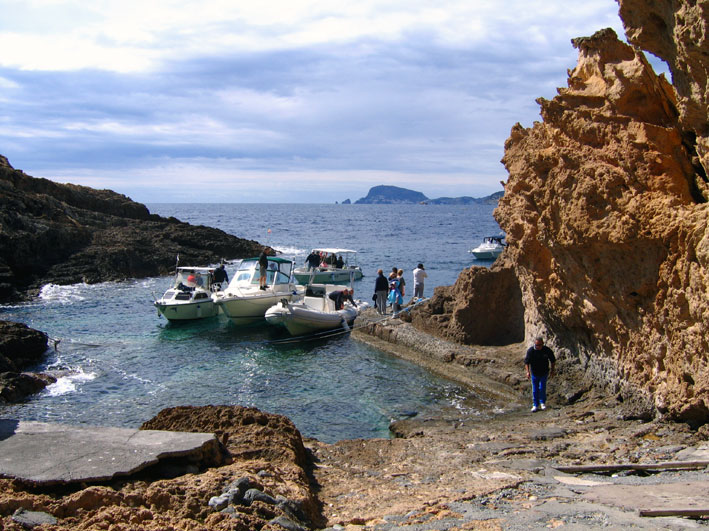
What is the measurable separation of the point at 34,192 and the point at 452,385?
132 ft

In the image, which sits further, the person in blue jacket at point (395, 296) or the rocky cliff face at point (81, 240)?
the rocky cliff face at point (81, 240)

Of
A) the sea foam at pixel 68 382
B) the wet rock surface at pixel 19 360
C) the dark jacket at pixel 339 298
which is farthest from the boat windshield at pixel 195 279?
the sea foam at pixel 68 382

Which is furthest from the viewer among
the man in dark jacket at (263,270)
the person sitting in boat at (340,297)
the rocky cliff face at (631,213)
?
the man in dark jacket at (263,270)

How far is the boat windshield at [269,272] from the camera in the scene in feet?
85.3

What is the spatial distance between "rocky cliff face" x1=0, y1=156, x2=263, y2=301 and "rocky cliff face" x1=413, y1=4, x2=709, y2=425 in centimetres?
2730

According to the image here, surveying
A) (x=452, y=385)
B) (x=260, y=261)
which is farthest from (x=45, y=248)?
(x=452, y=385)

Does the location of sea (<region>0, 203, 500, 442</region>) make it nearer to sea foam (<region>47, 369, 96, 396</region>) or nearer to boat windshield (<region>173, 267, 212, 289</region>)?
sea foam (<region>47, 369, 96, 396</region>)

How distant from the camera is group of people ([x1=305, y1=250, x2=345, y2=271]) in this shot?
3800cm

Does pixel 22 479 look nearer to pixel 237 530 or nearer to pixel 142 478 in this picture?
pixel 142 478

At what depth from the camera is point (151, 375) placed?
1723cm

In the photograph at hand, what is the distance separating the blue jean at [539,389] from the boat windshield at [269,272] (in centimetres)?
1492

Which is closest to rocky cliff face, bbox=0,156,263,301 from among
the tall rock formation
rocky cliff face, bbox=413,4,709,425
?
rocky cliff face, bbox=413,4,709,425

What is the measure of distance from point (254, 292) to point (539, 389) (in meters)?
14.7

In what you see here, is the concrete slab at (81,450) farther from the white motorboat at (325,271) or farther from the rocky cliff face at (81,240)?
the white motorboat at (325,271)
